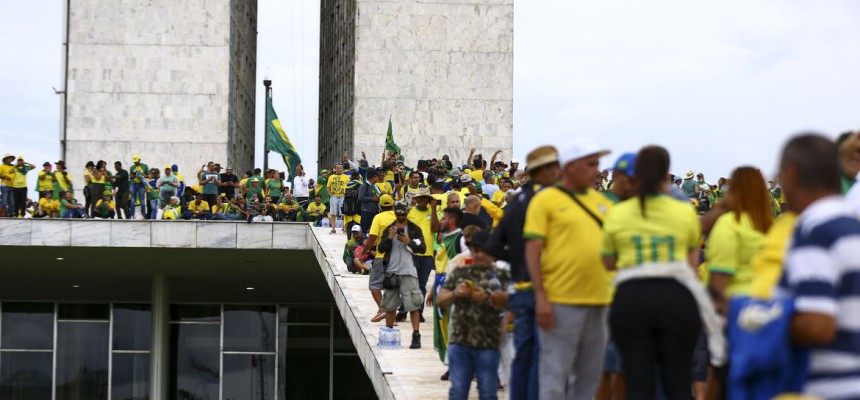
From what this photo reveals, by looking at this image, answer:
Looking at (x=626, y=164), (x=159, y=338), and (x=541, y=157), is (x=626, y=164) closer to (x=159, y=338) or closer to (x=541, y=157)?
(x=541, y=157)

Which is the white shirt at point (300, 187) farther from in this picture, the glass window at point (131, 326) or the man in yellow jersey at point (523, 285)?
the man in yellow jersey at point (523, 285)

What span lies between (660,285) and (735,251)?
940 mm

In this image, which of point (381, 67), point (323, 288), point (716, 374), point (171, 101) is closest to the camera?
point (716, 374)

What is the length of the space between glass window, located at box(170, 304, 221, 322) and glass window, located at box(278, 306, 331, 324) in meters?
1.85

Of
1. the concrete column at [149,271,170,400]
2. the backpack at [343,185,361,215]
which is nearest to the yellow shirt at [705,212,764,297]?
the backpack at [343,185,361,215]

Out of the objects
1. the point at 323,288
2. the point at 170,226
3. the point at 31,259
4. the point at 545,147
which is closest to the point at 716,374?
the point at 545,147

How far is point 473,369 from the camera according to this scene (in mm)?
8117

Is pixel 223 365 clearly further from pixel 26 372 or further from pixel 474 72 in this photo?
pixel 474 72

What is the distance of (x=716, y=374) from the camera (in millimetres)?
6527

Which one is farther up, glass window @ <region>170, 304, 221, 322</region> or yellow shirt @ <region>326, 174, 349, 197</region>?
yellow shirt @ <region>326, 174, 349, 197</region>

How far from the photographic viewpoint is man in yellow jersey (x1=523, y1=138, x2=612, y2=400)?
21.2 ft

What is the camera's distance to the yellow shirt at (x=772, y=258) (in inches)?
157

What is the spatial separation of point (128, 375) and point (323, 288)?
6.14m

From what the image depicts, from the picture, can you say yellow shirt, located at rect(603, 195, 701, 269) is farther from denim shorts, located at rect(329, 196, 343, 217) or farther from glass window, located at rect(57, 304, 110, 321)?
glass window, located at rect(57, 304, 110, 321)
